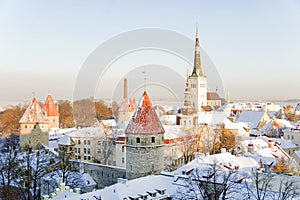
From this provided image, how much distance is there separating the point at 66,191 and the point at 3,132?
45.5m

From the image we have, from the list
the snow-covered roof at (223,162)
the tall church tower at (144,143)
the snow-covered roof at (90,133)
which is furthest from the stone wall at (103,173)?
the snow-covered roof at (90,133)

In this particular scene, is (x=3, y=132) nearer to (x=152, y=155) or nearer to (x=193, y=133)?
(x=193, y=133)

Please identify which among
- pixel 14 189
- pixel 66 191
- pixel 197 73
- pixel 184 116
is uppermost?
pixel 197 73

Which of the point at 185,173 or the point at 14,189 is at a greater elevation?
the point at 185,173

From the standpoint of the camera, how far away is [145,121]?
20.4 metres

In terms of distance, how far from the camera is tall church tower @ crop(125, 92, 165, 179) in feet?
65.1

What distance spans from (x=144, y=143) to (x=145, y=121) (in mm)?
1268

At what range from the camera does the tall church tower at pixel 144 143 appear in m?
19.8

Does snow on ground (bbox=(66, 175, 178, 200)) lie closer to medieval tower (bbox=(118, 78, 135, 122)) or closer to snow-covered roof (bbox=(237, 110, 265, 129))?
medieval tower (bbox=(118, 78, 135, 122))

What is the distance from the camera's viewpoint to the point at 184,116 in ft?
137

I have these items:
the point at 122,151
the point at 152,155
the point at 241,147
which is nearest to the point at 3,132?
the point at 122,151

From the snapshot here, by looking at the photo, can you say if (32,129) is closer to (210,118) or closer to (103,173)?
(103,173)

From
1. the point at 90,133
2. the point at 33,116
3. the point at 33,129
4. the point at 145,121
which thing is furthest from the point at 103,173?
the point at 33,116

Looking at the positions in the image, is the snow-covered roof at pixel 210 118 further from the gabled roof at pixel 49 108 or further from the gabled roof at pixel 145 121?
the gabled roof at pixel 145 121
